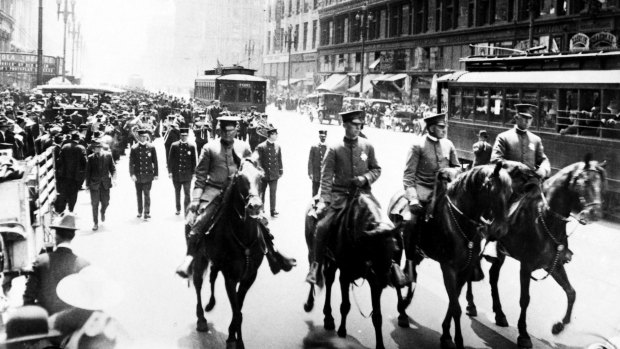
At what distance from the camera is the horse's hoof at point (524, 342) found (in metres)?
6.38

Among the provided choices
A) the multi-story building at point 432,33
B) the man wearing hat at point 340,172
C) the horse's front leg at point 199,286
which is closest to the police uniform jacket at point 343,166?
the man wearing hat at point 340,172

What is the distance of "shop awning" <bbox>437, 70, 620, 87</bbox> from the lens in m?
14.0

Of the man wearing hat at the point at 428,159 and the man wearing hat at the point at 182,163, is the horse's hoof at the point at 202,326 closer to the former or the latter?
the man wearing hat at the point at 428,159

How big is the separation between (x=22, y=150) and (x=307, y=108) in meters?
42.6

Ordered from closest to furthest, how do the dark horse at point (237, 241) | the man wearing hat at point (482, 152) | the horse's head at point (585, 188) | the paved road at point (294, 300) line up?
the dark horse at point (237, 241) → the horse's head at point (585, 188) → the paved road at point (294, 300) → the man wearing hat at point (482, 152)

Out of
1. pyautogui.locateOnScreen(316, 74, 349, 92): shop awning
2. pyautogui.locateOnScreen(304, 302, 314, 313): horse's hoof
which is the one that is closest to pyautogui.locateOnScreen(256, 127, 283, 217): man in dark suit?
pyautogui.locateOnScreen(304, 302, 314, 313): horse's hoof

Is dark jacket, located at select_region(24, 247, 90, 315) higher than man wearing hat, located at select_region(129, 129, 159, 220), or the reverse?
man wearing hat, located at select_region(129, 129, 159, 220)

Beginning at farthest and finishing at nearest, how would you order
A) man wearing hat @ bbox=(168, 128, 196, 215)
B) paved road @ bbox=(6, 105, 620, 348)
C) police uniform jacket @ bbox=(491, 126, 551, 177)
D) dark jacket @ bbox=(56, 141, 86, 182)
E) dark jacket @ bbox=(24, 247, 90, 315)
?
man wearing hat @ bbox=(168, 128, 196, 215) → dark jacket @ bbox=(56, 141, 86, 182) → police uniform jacket @ bbox=(491, 126, 551, 177) → paved road @ bbox=(6, 105, 620, 348) → dark jacket @ bbox=(24, 247, 90, 315)

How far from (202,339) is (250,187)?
1.78 metres

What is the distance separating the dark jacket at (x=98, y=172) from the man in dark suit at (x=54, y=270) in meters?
7.22

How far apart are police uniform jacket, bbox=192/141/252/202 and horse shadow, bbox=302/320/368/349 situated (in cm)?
187

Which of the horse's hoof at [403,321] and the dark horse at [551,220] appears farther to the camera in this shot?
the horse's hoof at [403,321]

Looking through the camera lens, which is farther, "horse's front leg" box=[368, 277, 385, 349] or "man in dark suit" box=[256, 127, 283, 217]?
"man in dark suit" box=[256, 127, 283, 217]

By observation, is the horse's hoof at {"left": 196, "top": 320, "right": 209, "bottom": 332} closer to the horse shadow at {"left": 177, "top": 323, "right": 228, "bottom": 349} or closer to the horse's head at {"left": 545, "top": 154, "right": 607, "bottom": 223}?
the horse shadow at {"left": 177, "top": 323, "right": 228, "bottom": 349}
